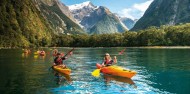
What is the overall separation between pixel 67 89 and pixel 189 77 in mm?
22141

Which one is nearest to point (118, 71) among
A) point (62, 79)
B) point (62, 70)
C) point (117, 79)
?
point (117, 79)

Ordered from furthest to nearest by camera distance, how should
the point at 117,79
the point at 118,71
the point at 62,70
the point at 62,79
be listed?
1. the point at 62,70
2. the point at 118,71
3. the point at 62,79
4. the point at 117,79

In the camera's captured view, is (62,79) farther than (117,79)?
Yes

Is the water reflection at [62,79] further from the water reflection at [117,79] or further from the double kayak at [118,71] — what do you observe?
the double kayak at [118,71]

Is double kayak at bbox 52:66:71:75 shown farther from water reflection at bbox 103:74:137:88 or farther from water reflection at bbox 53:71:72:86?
water reflection at bbox 103:74:137:88

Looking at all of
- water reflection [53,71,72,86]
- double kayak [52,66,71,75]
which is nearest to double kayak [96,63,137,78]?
double kayak [52,66,71,75]

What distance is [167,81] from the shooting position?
46.5 metres

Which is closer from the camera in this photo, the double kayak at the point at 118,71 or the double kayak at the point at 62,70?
the double kayak at the point at 118,71

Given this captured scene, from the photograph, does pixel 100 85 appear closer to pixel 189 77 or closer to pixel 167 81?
pixel 167 81

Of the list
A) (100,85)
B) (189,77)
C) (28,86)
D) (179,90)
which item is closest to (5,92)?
(28,86)

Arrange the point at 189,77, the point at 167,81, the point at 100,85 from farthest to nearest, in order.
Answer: the point at 189,77
the point at 167,81
the point at 100,85

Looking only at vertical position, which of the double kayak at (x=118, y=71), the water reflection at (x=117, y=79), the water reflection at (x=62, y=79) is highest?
the double kayak at (x=118, y=71)

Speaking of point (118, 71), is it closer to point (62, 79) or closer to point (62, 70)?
point (62, 79)

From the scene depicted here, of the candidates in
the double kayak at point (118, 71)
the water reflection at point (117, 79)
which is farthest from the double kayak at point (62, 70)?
the water reflection at point (117, 79)
